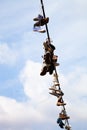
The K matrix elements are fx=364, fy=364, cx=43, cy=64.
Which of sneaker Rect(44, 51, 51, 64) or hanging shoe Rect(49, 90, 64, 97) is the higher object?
hanging shoe Rect(49, 90, 64, 97)

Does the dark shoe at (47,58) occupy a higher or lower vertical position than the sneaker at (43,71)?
lower

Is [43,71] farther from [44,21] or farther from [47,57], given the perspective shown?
[44,21]

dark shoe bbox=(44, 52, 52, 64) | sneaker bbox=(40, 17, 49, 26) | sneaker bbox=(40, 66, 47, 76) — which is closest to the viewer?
sneaker bbox=(40, 17, 49, 26)

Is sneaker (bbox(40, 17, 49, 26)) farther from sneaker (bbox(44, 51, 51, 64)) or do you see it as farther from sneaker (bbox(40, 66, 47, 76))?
sneaker (bbox(40, 66, 47, 76))

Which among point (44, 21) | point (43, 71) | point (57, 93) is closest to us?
point (44, 21)

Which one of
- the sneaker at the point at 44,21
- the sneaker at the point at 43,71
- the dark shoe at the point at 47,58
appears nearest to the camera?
the sneaker at the point at 44,21

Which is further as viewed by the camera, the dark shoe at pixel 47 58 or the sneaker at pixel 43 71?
the sneaker at pixel 43 71

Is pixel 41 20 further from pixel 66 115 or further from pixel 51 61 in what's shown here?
pixel 66 115

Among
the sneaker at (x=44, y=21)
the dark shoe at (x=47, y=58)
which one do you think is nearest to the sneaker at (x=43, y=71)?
the dark shoe at (x=47, y=58)

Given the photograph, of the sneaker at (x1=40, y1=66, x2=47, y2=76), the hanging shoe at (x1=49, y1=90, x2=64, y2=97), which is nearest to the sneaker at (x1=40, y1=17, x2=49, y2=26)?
the sneaker at (x1=40, y1=66, x2=47, y2=76)

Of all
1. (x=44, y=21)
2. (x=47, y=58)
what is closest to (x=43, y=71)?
(x=47, y=58)

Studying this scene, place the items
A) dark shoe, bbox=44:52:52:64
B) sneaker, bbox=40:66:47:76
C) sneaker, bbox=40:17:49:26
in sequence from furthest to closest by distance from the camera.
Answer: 1. sneaker, bbox=40:66:47:76
2. dark shoe, bbox=44:52:52:64
3. sneaker, bbox=40:17:49:26

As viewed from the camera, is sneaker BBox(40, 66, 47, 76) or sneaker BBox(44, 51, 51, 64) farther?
sneaker BBox(40, 66, 47, 76)

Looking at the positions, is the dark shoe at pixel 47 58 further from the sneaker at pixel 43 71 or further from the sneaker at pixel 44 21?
the sneaker at pixel 44 21
